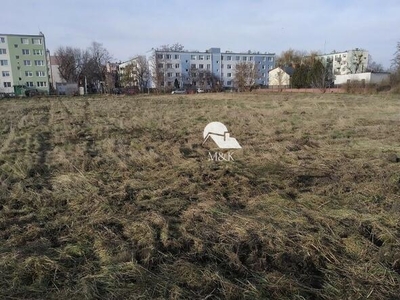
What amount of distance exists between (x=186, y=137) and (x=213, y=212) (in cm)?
642

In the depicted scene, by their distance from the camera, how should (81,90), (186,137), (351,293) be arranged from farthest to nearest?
(81,90), (186,137), (351,293)

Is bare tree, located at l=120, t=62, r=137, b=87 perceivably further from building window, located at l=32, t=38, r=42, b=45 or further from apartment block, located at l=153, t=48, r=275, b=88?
building window, located at l=32, t=38, r=42, b=45

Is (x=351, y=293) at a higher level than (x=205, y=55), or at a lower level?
lower

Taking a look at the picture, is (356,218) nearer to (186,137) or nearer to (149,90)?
(186,137)

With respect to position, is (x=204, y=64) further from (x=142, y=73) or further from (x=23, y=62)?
(x=23, y=62)

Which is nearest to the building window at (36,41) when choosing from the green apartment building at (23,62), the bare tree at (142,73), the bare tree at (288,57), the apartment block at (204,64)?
the green apartment building at (23,62)

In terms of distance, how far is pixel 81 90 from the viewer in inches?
2542

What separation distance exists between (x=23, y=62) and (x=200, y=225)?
86.2 meters

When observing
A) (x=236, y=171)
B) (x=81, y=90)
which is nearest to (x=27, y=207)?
(x=236, y=171)

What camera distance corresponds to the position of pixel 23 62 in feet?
245

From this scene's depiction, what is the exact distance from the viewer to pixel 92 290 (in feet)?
9.28

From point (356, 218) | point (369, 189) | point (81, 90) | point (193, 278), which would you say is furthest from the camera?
point (81, 90)

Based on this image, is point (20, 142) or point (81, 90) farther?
point (81, 90)

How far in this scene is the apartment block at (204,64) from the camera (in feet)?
276
